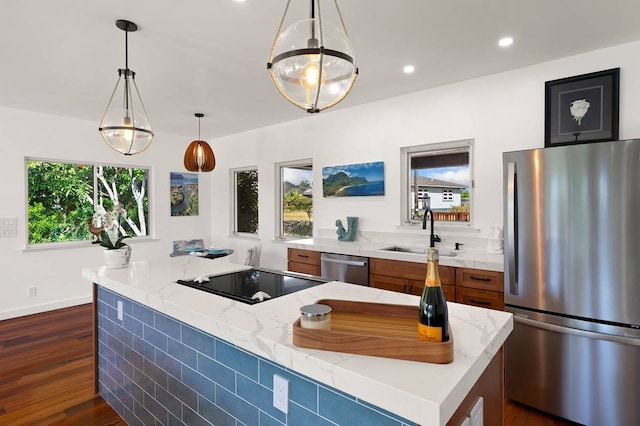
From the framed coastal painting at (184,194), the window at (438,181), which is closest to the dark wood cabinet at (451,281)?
the window at (438,181)

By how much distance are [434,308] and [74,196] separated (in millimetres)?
5432

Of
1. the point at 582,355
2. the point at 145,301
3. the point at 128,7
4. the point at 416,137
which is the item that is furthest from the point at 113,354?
→ the point at 416,137

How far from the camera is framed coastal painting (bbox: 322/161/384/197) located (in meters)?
3.98

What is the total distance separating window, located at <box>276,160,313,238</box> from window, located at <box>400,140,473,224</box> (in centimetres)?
150

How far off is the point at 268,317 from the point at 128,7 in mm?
2056

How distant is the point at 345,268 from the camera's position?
11.4 feet

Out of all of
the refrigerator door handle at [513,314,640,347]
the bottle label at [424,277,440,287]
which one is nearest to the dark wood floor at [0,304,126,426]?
the bottle label at [424,277,440,287]

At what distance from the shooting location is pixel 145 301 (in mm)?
1738

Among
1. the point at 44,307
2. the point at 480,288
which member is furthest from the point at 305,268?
the point at 44,307

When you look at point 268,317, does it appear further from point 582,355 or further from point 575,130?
point 575,130

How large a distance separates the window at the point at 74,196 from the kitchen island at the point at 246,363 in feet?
8.93

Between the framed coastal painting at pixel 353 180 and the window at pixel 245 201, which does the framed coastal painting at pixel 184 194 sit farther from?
the framed coastal painting at pixel 353 180

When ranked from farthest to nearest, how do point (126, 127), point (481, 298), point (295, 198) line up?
point (295, 198) → point (481, 298) → point (126, 127)

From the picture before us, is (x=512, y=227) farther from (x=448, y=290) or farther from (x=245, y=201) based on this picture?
(x=245, y=201)
